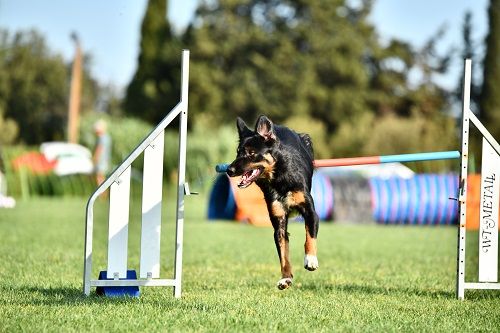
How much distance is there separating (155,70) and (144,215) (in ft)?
127

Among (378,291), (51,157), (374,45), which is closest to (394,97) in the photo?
(374,45)

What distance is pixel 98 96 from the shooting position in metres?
51.4

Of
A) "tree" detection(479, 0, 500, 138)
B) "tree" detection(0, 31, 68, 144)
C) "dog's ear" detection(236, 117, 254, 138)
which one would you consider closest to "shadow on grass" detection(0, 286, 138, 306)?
"dog's ear" detection(236, 117, 254, 138)

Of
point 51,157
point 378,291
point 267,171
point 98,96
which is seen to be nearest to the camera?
point 267,171

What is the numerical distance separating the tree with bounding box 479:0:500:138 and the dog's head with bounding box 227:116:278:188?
32.1 metres

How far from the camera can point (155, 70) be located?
4359 cm

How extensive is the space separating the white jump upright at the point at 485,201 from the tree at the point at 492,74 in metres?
31.0

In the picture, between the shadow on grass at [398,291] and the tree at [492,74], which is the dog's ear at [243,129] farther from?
the tree at [492,74]

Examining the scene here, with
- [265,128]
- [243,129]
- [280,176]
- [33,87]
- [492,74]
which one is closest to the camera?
[265,128]

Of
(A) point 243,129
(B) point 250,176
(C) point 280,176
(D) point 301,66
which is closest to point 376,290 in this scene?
(C) point 280,176

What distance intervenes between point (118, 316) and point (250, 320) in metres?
0.81

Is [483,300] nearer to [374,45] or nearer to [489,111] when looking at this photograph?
[489,111]

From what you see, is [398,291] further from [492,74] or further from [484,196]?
[492,74]

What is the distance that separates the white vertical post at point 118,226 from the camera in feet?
17.6
